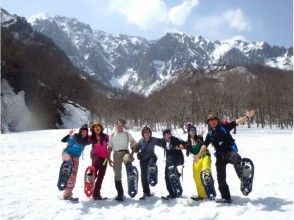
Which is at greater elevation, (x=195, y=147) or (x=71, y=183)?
(x=195, y=147)

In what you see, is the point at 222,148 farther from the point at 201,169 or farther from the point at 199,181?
the point at 199,181

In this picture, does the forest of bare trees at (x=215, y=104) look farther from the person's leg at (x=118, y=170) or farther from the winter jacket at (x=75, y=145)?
the winter jacket at (x=75, y=145)

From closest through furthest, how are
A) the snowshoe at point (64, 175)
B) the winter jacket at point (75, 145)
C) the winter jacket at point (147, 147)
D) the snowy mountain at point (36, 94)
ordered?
the snowshoe at point (64, 175)
the winter jacket at point (147, 147)
the winter jacket at point (75, 145)
the snowy mountain at point (36, 94)

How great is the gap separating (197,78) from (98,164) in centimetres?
10929

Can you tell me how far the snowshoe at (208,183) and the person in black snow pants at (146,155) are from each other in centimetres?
168

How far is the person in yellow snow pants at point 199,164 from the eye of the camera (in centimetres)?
1091

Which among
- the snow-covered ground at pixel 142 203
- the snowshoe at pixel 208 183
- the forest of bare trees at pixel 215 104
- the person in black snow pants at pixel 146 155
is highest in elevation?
the forest of bare trees at pixel 215 104

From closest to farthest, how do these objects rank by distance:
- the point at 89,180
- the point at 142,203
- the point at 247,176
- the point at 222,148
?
the point at 247,176, the point at 222,148, the point at 142,203, the point at 89,180

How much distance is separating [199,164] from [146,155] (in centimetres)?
160

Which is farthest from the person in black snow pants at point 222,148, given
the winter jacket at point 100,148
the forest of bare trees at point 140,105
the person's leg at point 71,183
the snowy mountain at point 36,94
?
the forest of bare trees at point 140,105

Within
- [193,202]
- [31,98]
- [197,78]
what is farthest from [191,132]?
[197,78]

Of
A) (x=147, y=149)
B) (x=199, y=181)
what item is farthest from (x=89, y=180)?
(x=199, y=181)

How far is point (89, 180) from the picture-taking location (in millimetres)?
11789

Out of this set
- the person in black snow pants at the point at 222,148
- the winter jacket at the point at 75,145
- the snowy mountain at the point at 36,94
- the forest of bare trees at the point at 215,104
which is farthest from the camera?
the forest of bare trees at the point at 215,104
